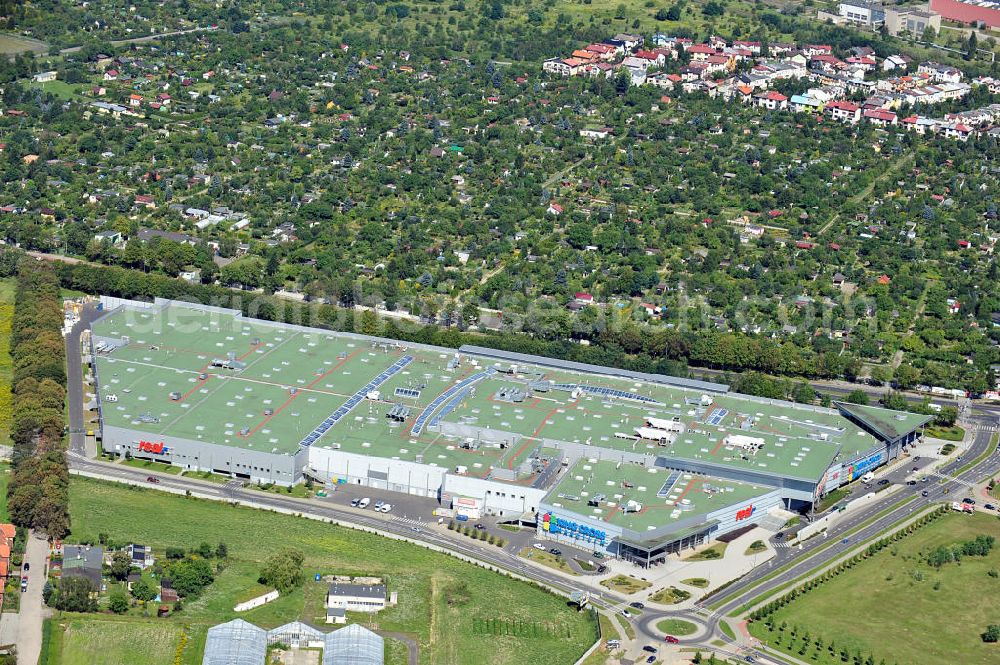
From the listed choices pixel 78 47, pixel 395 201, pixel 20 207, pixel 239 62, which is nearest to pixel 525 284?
pixel 395 201

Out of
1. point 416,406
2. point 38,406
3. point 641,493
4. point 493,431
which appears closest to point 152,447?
point 38,406

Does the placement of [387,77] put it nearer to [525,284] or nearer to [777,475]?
[525,284]

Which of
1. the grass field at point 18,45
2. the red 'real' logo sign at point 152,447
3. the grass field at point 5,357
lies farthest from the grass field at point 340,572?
the grass field at point 18,45

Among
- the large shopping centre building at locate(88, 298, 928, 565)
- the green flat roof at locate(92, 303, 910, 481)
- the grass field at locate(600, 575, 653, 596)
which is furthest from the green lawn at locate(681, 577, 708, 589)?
the green flat roof at locate(92, 303, 910, 481)

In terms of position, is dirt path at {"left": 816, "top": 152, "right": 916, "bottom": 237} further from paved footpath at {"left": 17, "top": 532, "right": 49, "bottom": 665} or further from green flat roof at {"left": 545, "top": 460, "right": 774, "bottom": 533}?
paved footpath at {"left": 17, "top": 532, "right": 49, "bottom": 665}

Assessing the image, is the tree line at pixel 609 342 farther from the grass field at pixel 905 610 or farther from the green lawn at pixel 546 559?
the green lawn at pixel 546 559

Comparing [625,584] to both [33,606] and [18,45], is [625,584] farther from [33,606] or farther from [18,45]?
[18,45]
